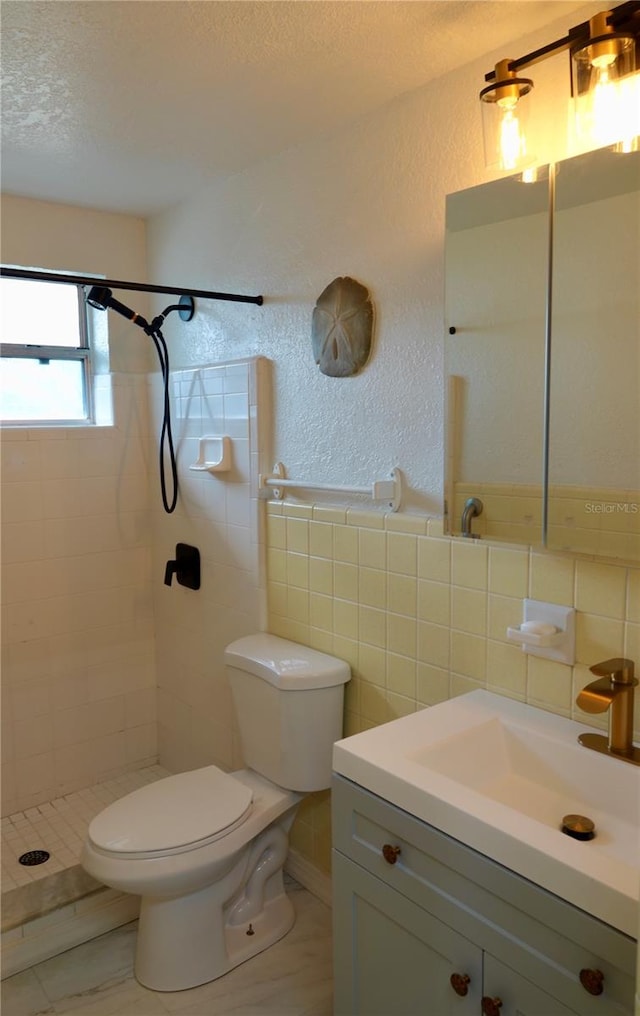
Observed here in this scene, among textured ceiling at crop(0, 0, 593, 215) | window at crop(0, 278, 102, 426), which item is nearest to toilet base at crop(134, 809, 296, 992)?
window at crop(0, 278, 102, 426)

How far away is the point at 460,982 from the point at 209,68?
6.46 ft

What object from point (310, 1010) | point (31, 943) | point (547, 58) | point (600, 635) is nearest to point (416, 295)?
point (547, 58)

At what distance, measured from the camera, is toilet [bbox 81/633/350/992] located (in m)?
1.92

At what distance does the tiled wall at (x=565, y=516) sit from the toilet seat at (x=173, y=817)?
3.38 feet

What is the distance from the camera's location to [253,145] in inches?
86.3

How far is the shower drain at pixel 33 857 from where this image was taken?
2.37 metres

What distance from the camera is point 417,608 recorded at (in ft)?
6.30

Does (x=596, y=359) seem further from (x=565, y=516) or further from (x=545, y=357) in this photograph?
(x=565, y=516)

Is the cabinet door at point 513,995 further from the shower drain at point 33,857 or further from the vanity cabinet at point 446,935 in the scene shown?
the shower drain at point 33,857

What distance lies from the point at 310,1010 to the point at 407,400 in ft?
5.34

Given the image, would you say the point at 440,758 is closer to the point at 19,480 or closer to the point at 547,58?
the point at 547,58

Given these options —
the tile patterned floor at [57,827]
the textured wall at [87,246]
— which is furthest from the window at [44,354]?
the tile patterned floor at [57,827]

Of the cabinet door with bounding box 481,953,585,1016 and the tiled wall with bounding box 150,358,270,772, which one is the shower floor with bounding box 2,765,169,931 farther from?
the cabinet door with bounding box 481,953,585,1016

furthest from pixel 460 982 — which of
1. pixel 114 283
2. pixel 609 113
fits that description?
pixel 114 283
